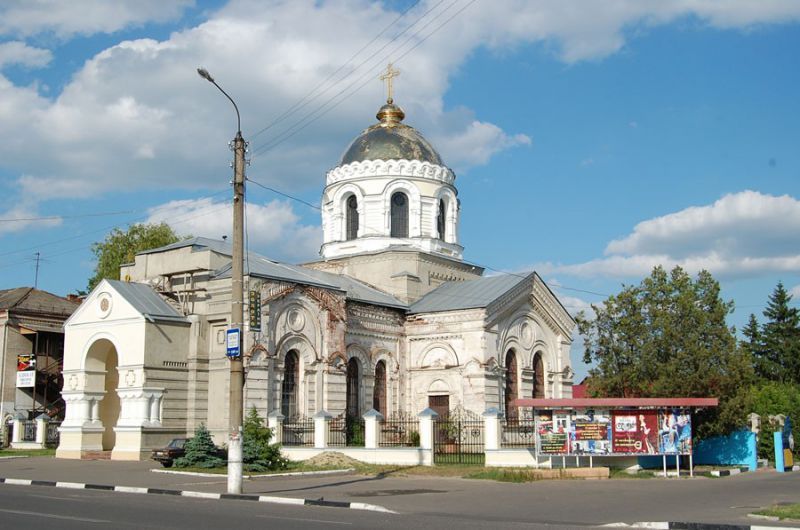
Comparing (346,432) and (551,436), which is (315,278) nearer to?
(346,432)

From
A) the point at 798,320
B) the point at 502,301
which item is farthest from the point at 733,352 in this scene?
the point at 798,320

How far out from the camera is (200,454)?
2516cm

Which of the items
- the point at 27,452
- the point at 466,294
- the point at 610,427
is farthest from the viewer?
the point at 466,294

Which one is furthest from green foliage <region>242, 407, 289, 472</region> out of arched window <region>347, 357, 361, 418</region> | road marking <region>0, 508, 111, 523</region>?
road marking <region>0, 508, 111, 523</region>

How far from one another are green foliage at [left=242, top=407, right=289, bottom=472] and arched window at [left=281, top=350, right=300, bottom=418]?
5814 mm

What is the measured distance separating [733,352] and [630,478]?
7301 mm

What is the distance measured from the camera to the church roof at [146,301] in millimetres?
30766

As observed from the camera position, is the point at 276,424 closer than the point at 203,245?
Yes

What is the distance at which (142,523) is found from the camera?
12.2 meters

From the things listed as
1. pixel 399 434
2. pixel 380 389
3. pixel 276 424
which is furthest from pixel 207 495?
pixel 380 389

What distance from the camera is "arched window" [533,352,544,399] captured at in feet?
130

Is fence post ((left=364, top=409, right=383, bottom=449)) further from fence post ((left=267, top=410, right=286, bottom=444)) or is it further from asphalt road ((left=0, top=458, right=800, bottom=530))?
asphalt road ((left=0, top=458, right=800, bottom=530))

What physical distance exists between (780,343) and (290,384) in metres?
39.6

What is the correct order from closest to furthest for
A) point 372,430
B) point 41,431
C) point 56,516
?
point 56,516
point 372,430
point 41,431
